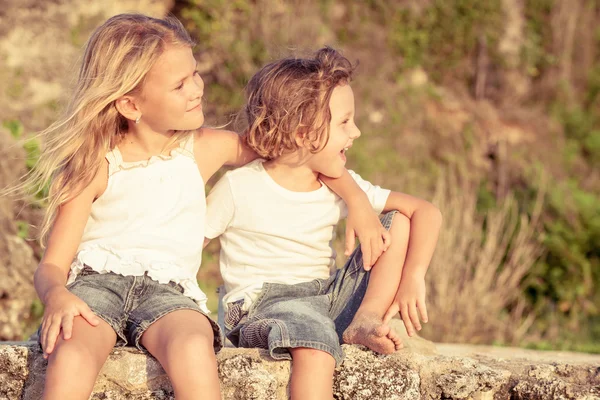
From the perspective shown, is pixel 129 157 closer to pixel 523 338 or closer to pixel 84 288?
pixel 84 288

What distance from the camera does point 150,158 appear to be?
2742 millimetres

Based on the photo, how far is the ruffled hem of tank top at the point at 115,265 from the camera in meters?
2.55

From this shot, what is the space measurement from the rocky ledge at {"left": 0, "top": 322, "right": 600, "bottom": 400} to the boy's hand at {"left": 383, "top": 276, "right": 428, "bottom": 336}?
0.12 metres

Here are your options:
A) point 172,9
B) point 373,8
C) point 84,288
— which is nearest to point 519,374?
point 84,288

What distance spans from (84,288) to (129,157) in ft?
1.61

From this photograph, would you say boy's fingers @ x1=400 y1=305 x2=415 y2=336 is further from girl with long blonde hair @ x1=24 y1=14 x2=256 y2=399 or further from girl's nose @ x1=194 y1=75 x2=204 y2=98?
girl's nose @ x1=194 y1=75 x2=204 y2=98

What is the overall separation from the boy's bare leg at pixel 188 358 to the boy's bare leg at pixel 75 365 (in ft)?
0.60

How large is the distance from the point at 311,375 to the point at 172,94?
40.1 inches

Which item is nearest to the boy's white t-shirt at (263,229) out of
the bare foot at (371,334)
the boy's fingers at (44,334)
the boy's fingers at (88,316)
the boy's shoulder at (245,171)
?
the boy's shoulder at (245,171)

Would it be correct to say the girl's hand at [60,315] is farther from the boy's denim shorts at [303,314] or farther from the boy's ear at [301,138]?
the boy's ear at [301,138]

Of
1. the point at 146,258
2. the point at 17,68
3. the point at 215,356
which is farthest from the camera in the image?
the point at 17,68

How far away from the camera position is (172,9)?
7.91 m

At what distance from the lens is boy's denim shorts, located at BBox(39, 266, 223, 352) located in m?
2.43

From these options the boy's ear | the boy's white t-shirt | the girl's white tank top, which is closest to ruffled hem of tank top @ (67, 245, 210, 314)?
the girl's white tank top
